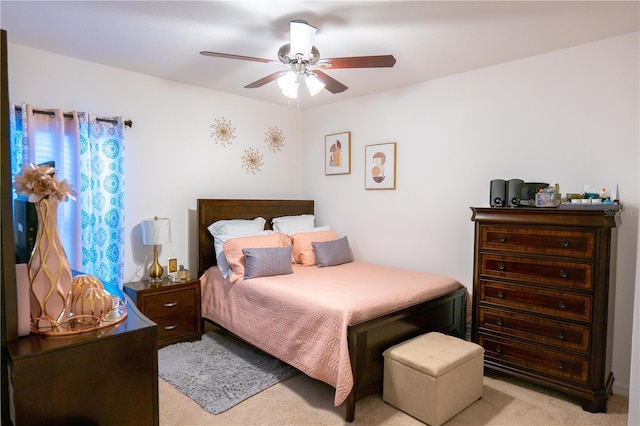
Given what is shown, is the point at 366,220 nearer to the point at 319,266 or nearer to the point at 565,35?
the point at 319,266

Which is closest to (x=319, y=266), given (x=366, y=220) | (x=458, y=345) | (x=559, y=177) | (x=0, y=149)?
(x=366, y=220)

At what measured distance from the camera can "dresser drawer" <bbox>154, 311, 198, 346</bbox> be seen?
325 centimetres

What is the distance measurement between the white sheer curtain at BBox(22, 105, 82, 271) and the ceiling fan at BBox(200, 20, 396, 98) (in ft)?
4.97

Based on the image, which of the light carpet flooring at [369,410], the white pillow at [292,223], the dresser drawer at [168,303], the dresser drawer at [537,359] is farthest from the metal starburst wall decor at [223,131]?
the dresser drawer at [537,359]

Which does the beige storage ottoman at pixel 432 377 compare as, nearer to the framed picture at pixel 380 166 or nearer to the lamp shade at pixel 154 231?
the framed picture at pixel 380 166

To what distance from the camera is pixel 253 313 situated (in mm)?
2922

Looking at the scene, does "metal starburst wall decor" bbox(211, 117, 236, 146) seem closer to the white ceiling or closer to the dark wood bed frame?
the dark wood bed frame

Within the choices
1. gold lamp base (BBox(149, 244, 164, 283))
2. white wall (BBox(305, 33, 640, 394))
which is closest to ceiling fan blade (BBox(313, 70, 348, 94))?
white wall (BBox(305, 33, 640, 394))

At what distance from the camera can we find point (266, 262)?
3.16 metres

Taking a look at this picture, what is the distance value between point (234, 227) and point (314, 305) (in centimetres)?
154

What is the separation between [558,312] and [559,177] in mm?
1047

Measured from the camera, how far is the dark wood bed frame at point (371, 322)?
2.27 meters

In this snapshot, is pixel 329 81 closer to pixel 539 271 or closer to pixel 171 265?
pixel 539 271

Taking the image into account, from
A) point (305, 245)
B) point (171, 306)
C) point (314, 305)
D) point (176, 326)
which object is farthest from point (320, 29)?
point (176, 326)
